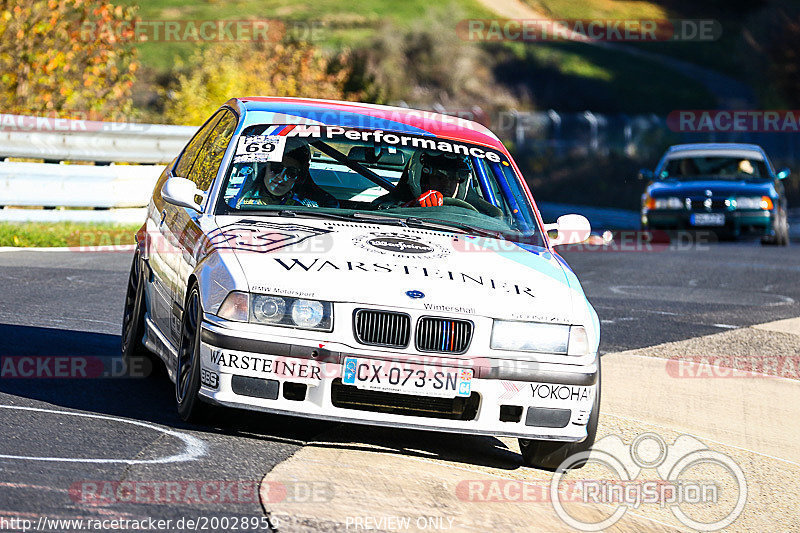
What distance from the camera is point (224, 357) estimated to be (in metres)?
6.12

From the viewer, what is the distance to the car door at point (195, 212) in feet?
22.7

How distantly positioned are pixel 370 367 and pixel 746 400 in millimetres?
3681

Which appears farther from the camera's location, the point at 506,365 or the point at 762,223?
the point at 762,223

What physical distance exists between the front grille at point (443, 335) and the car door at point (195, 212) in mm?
1232

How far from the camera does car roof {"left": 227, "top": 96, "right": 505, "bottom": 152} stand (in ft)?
25.3

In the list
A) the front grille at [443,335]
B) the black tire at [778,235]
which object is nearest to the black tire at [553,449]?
the front grille at [443,335]

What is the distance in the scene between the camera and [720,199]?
2094 cm

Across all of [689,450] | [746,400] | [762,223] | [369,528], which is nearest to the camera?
[369,528]

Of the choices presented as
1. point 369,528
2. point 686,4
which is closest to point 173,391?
point 369,528

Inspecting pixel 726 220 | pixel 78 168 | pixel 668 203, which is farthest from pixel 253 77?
pixel 78 168

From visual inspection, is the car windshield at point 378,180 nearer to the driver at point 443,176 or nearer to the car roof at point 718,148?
the driver at point 443,176

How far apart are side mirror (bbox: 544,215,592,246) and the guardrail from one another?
8511 millimetres

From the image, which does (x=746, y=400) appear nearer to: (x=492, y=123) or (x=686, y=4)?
(x=492, y=123)

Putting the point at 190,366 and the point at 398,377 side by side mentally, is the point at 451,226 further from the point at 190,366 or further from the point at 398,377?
the point at 190,366
